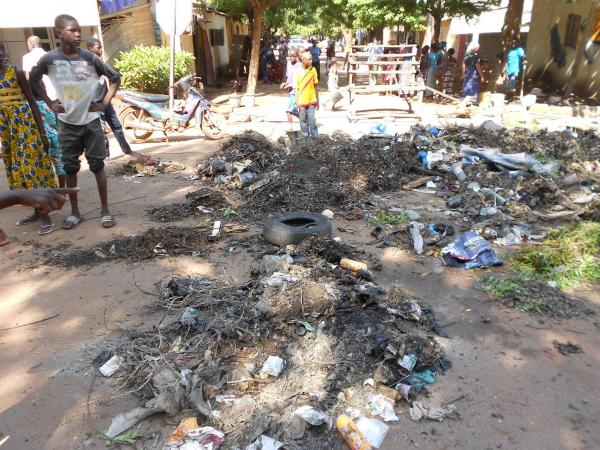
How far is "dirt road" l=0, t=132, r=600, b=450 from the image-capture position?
2.34 metres

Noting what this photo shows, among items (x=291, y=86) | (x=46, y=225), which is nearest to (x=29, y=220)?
(x=46, y=225)

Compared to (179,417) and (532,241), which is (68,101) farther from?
(532,241)

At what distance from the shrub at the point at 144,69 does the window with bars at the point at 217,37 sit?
403 inches

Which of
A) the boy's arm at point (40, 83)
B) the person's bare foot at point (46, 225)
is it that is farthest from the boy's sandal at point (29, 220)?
the boy's arm at point (40, 83)

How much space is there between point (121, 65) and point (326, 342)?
10648 millimetres

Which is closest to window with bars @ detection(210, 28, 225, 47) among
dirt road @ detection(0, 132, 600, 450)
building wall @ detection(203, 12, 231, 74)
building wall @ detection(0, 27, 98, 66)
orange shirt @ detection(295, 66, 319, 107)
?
building wall @ detection(203, 12, 231, 74)

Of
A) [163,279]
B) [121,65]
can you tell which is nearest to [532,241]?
[163,279]

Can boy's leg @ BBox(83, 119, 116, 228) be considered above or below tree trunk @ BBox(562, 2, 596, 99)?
below

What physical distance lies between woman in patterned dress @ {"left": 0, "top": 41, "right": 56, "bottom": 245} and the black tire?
2.23m

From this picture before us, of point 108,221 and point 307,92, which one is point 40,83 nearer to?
point 108,221

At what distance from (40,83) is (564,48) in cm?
1734

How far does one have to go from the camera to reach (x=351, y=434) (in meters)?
2.23

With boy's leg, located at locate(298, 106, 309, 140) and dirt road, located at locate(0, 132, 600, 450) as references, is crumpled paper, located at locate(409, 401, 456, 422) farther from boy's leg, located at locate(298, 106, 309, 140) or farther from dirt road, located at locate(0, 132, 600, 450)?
boy's leg, located at locate(298, 106, 309, 140)

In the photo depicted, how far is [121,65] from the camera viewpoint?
11.2 metres
